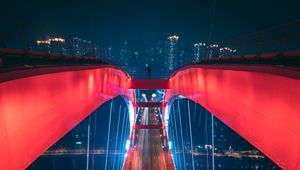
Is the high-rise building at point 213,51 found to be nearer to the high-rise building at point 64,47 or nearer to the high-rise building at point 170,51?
the high-rise building at point 64,47

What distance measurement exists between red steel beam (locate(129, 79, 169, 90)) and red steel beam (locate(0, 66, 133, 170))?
18478 millimetres

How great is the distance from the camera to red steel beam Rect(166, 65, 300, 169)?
4441 mm

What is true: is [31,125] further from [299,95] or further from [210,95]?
[210,95]

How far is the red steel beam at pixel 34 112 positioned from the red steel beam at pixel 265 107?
151 inches

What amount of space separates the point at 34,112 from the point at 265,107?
3932 mm

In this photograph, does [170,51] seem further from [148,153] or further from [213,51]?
[213,51]

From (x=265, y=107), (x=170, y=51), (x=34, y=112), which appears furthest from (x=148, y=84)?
(x=170, y=51)

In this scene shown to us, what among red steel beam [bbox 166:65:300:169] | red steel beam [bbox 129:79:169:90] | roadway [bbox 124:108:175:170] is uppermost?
red steel beam [bbox 166:65:300:169]

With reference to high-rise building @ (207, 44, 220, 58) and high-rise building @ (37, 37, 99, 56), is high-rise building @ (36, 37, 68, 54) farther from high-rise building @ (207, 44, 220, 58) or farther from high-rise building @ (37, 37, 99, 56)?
high-rise building @ (207, 44, 220, 58)

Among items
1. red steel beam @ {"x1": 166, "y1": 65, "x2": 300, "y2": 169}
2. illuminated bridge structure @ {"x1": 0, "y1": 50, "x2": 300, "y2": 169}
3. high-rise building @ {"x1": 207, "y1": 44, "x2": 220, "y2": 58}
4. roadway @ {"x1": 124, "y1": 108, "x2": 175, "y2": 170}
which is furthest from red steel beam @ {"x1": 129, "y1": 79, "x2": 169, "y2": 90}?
red steel beam @ {"x1": 166, "y1": 65, "x2": 300, "y2": 169}

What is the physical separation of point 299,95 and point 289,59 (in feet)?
13.6

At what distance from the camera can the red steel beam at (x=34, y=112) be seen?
13.7 ft

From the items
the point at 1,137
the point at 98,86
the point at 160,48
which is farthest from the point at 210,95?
the point at 160,48

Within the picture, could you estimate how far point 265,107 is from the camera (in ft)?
18.1
